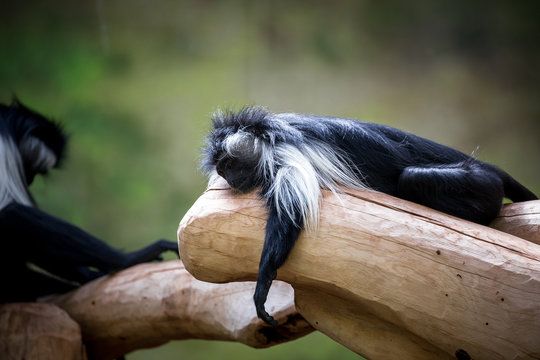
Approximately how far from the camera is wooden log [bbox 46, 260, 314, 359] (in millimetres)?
2031

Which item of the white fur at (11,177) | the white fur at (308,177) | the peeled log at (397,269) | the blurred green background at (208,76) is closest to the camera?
the peeled log at (397,269)

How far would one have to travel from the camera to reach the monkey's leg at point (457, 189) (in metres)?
1.74

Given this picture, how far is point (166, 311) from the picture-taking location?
7.33 ft

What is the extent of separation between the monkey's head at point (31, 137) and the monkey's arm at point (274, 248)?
1.85m

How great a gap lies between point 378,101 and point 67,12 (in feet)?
7.88

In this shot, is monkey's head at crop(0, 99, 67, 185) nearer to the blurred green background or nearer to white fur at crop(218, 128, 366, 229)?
the blurred green background

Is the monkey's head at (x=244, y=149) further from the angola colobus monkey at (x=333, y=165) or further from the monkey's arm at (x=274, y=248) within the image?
the monkey's arm at (x=274, y=248)

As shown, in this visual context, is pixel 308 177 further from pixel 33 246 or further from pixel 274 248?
pixel 33 246

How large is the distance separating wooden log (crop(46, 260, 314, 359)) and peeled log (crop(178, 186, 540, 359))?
0.34 metres

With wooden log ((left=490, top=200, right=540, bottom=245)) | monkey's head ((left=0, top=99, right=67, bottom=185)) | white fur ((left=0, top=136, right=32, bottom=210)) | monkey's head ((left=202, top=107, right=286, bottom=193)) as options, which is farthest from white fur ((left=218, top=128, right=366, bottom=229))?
monkey's head ((left=0, top=99, right=67, bottom=185))

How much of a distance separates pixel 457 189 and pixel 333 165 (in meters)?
0.42

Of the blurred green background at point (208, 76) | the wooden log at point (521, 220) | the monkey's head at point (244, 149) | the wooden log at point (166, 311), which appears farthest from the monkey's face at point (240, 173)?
the blurred green background at point (208, 76)

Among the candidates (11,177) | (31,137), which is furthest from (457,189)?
(31,137)

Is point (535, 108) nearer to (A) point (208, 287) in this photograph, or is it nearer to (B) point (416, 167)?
(B) point (416, 167)
